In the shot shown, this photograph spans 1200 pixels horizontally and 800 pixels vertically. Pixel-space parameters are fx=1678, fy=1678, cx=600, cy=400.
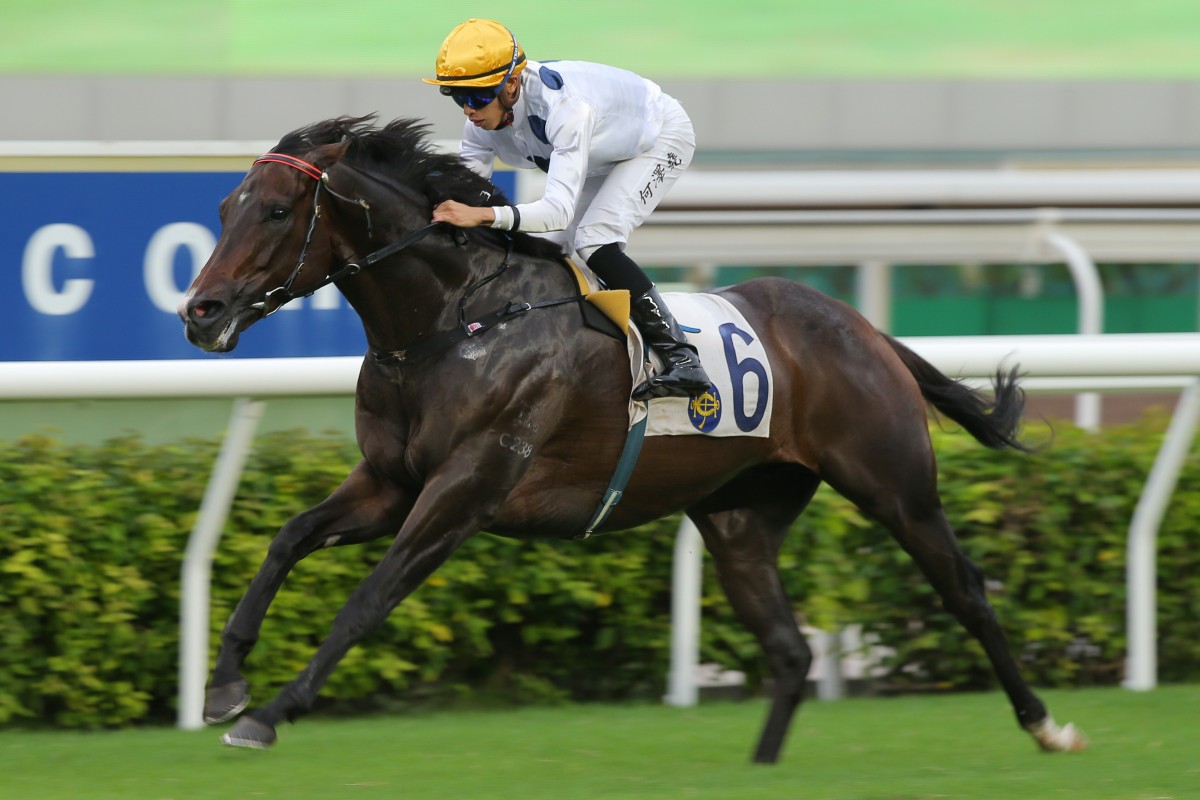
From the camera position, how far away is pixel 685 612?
505 cm

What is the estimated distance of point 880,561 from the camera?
17.6 ft

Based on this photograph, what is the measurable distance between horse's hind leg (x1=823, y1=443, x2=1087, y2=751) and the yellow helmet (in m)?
1.45

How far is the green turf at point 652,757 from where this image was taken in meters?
3.89

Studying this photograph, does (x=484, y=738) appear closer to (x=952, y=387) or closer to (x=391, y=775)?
(x=391, y=775)

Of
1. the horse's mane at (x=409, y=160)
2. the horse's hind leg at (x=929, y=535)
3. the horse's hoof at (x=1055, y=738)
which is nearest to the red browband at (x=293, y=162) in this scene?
the horse's mane at (x=409, y=160)

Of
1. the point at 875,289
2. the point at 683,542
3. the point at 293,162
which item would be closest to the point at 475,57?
the point at 293,162

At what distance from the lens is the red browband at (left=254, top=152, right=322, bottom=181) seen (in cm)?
385

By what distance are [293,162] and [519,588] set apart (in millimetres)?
1691

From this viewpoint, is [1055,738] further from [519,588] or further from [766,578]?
[519,588]

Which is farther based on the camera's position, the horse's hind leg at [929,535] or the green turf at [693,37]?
the green turf at [693,37]

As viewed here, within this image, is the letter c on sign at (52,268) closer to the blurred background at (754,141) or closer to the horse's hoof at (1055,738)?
the blurred background at (754,141)

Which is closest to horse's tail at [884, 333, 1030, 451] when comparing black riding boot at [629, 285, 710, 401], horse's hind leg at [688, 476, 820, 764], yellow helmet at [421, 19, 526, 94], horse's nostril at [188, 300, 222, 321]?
horse's hind leg at [688, 476, 820, 764]

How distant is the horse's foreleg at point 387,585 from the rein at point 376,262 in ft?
1.05

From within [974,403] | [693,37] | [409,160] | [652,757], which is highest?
[409,160]
